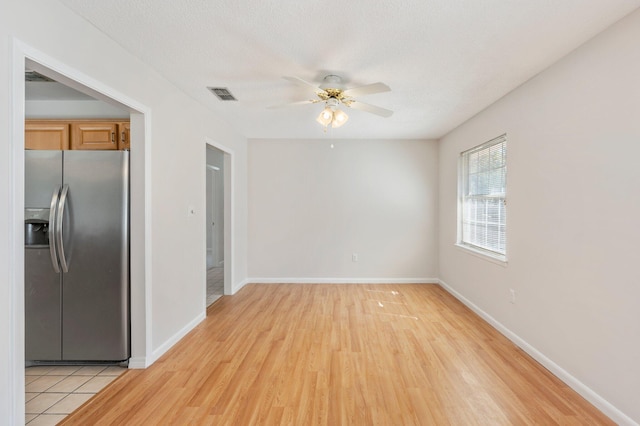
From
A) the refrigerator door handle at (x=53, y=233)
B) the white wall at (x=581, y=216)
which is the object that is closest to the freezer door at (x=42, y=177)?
the refrigerator door handle at (x=53, y=233)

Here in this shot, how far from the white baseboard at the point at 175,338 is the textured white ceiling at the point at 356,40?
245 centimetres

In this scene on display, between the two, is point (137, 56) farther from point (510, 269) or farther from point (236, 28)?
point (510, 269)

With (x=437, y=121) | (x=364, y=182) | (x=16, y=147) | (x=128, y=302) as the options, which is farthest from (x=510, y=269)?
(x=16, y=147)

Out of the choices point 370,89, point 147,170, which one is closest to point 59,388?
point 147,170

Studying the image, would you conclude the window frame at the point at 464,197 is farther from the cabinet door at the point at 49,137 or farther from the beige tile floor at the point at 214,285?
the cabinet door at the point at 49,137

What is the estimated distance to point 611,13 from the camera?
185cm

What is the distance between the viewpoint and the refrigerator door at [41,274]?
2.48 m

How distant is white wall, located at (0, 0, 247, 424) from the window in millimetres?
3370

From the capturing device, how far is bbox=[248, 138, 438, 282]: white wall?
5.37 m

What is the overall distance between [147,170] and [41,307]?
1.40 metres

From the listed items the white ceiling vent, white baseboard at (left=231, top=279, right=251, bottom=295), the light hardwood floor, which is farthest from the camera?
white baseboard at (left=231, top=279, right=251, bottom=295)

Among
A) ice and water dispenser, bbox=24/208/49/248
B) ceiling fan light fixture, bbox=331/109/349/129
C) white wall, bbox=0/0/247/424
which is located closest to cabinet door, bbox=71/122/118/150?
white wall, bbox=0/0/247/424

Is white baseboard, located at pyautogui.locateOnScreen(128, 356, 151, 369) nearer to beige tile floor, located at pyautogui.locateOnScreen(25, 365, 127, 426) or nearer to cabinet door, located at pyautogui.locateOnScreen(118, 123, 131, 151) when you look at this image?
beige tile floor, located at pyautogui.locateOnScreen(25, 365, 127, 426)

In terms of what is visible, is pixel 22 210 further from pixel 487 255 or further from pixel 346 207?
pixel 346 207
